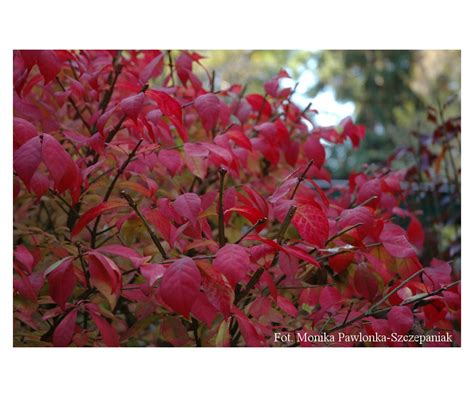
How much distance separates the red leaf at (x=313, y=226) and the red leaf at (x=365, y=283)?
10.7 inches

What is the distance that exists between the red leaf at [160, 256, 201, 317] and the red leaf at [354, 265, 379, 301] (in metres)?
0.45

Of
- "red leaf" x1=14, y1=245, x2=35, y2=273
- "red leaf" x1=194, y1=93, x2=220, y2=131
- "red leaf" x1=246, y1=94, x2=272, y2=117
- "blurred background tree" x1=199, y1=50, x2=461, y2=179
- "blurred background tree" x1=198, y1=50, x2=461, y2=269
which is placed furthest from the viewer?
"blurred background tree" x1=199, y1=50, x2=461, y2=179

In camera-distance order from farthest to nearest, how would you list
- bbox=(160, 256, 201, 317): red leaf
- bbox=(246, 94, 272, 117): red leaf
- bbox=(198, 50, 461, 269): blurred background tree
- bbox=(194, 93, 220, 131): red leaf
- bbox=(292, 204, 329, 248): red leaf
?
bbox=(198, 50, 461, 269): blurred background tree < bbox=(246, 94, 272, 117): red leaf < bbox=(194, 93, 220, 131): red leaf < bbox=(292, 204, 329, 248): red leaf < bbox=(160, 256, 201, 317): red leaf

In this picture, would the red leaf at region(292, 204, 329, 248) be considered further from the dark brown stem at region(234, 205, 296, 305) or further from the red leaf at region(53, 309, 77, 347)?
the red leaf at region(53, 309, 77, 347)

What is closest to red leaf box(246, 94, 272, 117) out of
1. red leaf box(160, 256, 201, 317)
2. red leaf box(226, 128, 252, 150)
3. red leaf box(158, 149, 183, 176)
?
red leaf box(226, 128, 252, 150)

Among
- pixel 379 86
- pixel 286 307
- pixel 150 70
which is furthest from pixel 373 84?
pixel 286 307

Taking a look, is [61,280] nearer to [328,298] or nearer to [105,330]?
[105,330]

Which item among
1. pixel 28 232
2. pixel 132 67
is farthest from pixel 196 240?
pixel 132 67

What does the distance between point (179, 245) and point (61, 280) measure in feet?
0.75

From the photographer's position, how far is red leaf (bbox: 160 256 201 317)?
0.82 metres

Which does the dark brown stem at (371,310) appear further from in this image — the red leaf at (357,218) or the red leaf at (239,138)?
the red leaf at (239,138)

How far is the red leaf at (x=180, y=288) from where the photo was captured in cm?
82

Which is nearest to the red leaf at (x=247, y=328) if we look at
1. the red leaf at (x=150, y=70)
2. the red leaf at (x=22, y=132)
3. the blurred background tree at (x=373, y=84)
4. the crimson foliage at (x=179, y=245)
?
the crimson foliage at (x=179, y=245)
